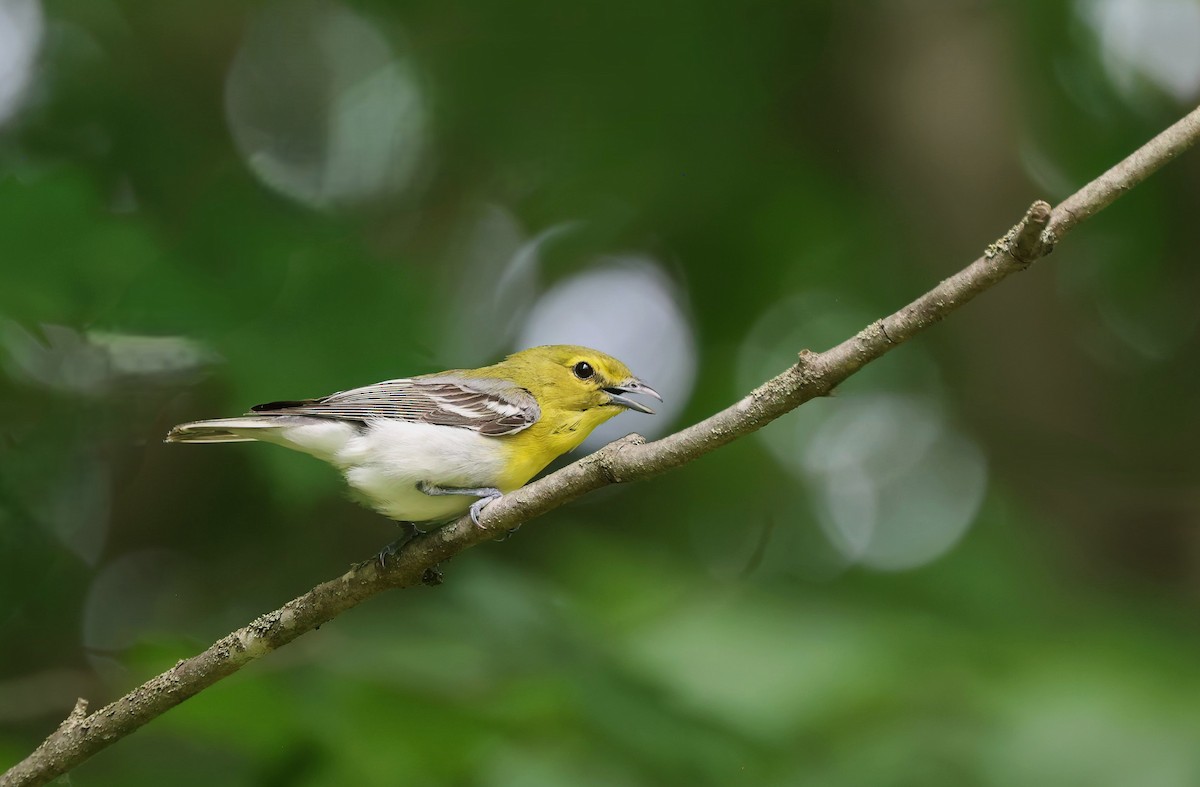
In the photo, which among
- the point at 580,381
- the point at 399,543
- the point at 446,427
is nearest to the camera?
the point at 399,543

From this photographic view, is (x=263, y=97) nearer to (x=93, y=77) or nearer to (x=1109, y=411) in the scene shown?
(x=93, y=77)

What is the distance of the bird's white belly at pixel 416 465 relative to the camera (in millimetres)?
3985

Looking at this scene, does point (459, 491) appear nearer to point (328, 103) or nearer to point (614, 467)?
point (614, 467)

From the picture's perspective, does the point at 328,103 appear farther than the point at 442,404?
Yes

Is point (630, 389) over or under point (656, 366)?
under

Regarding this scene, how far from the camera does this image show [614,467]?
2.79 m

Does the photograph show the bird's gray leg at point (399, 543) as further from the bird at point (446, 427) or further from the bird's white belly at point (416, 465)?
the bird's white belly at point (416, 465)

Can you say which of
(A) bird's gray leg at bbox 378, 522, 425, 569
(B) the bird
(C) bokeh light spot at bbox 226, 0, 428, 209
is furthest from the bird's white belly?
(C) bokeh light spot at bbox 226, 0, 428, 209

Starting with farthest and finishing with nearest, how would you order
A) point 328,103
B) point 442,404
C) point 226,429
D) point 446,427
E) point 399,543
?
1. point 328,103
2. point 442,404
3. point 446,427
4. point 226,429
5. point 399,543

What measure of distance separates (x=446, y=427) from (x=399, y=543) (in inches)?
38.4

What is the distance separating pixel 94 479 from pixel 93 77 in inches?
112

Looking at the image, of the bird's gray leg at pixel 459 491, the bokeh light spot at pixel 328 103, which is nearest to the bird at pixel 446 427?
the bird's gray leg at pixel 459 491

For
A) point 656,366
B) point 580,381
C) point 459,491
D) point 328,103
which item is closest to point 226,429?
point 459,491

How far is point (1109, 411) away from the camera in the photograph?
7984mm
